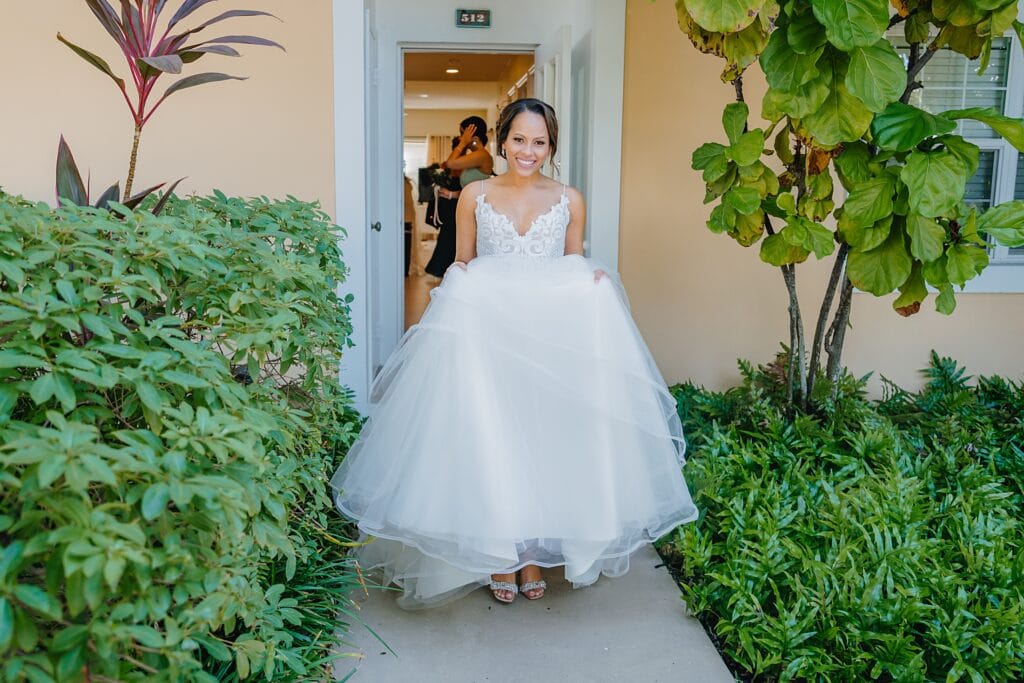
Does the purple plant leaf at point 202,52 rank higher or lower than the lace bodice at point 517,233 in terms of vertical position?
higher

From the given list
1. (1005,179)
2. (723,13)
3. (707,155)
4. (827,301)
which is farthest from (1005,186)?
(723,13)

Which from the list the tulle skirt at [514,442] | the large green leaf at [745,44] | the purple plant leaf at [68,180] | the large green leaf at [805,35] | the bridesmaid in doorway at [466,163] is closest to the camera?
the tulle skirt at [514,442]

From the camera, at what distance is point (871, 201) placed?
3.07 m

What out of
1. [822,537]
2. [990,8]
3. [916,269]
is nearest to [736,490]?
[822,537]

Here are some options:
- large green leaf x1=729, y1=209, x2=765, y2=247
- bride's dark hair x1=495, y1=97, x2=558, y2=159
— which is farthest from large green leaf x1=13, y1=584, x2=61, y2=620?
large green leaf x1=729, y1=209, x2=765, y2=247

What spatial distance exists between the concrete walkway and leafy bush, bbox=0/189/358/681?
0.56 meters

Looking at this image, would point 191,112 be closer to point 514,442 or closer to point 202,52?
point 202,52

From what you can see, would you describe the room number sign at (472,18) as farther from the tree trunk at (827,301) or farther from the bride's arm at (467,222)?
the tree trunk at (827,301)

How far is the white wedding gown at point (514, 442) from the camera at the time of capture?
2.49 meters

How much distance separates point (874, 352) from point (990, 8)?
2.29 m

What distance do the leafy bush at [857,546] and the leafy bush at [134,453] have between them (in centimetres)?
138

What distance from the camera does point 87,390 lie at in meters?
1.49

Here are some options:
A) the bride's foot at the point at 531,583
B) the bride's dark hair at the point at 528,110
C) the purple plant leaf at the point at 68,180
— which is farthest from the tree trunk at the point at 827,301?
the purple plant leaf at the point at 68,180

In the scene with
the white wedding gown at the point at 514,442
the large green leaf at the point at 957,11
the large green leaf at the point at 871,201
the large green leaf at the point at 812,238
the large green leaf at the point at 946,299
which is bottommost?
the white wedding gown at the point at 514,442
